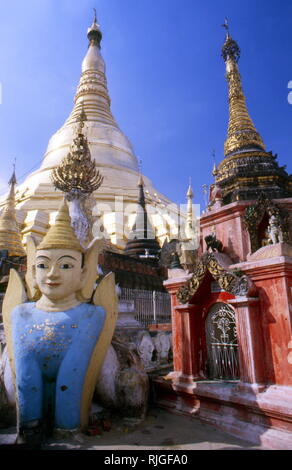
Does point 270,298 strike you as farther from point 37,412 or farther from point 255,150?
point 255,150

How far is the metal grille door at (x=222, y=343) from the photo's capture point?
5000mm

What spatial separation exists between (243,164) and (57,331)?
653 cm

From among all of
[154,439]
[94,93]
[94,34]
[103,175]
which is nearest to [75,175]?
[154,439]

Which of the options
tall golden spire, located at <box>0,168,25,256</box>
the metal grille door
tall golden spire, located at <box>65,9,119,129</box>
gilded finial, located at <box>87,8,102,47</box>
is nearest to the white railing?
the metal grille door

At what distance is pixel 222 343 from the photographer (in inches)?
201

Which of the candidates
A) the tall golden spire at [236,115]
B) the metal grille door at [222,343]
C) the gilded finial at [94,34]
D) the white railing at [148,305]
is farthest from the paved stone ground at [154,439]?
the gilded finial at [94,34]

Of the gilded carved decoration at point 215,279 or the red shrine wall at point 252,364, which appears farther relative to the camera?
the gilded carved decoration at point 215,279

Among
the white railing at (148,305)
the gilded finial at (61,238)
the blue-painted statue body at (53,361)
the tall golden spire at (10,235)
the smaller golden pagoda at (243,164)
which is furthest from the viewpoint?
the tall golden spire at (10,235)

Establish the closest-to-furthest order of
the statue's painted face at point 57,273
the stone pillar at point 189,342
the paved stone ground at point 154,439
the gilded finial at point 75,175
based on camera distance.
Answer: the paved stone ground at point 154,439, the statue's painted face at point 57,273, the stone pillar at point 189,342, the gilded finial at point 75,175

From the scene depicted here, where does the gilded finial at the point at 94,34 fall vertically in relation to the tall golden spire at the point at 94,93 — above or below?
above

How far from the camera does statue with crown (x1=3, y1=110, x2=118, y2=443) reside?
3.66m

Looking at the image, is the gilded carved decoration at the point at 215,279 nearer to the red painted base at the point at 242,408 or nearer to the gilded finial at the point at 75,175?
the red painted base at the point at 242,408

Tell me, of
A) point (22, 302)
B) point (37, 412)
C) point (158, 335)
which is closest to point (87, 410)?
point (37, 412)

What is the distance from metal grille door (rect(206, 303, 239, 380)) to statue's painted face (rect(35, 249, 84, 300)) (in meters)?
2.49
